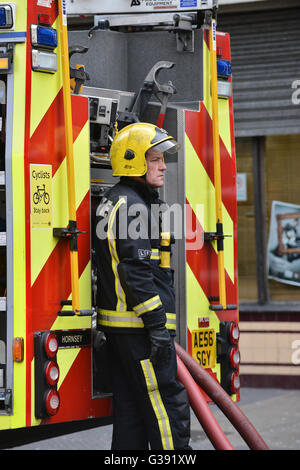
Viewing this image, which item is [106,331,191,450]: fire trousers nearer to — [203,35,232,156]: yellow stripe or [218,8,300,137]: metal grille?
[203,35,232,156]: yellow stripe

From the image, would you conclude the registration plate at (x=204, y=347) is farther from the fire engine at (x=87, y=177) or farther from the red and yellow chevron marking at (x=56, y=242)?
the red and yellow chevron marking at (x=56, y=242)

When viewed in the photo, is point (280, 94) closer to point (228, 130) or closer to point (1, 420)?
point (228, 130)

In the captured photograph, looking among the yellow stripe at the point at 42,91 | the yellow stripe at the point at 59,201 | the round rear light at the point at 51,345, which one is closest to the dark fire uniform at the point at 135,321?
the yellow stripe at the point at 59,201

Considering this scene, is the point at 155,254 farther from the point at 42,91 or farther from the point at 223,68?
the point at 223,68

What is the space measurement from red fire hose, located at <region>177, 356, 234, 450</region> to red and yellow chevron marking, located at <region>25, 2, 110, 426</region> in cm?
45

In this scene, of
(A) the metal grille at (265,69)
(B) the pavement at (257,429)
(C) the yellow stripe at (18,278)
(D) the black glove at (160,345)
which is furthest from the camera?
(A) the metal grille at (265,69)

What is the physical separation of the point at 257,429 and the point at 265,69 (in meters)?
4.33

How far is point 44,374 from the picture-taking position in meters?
4.61

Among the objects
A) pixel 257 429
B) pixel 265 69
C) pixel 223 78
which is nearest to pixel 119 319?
pixel 223 78

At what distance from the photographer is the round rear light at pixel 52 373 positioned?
4.63 metres

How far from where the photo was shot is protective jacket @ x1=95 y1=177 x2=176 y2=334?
4834 millimetres

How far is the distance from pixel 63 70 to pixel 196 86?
125 centimetres

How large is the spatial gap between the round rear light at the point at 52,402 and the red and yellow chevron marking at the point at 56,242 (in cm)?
7

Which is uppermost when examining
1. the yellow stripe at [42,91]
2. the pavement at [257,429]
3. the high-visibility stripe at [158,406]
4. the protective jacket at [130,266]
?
the yellow stripe at [42,91]
